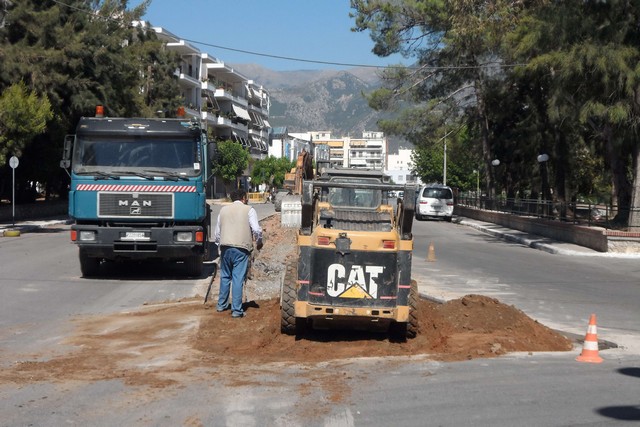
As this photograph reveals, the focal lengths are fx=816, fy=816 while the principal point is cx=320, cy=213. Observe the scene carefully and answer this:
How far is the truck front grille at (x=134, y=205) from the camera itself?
15.5 m

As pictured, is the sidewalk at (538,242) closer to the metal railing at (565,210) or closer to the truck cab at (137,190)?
the metal railing at (565,210)

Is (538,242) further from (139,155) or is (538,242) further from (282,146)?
(282,146)

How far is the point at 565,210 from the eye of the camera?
102 ft

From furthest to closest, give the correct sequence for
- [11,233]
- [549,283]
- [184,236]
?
[11,233], [549,283], [184,236]

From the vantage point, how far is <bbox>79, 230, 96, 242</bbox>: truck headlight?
15.4 meters

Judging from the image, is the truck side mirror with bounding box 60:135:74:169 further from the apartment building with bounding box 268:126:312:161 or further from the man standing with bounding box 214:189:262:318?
the apartment building with bounding box 268:126:312:161

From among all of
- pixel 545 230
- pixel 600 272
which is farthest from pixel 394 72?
pixel 600 272

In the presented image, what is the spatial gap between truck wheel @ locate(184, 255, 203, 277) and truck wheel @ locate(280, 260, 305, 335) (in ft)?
22.8

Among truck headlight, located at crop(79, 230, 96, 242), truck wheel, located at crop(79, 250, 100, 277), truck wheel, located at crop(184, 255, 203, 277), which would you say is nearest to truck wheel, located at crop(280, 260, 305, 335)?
truck headlight, located at crop(79, 230, 96, 242)

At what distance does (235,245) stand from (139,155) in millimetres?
5351

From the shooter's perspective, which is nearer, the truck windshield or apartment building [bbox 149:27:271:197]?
the truck windshield

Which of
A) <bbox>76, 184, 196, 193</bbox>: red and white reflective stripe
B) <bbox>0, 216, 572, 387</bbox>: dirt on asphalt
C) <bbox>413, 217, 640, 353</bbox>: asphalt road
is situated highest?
<bbox>76, 184, 196, 193</bbox>: red and white reflective stripe

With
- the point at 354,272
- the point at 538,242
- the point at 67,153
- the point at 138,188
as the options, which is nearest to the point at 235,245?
the point at 354,272

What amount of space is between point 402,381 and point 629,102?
2094cm
